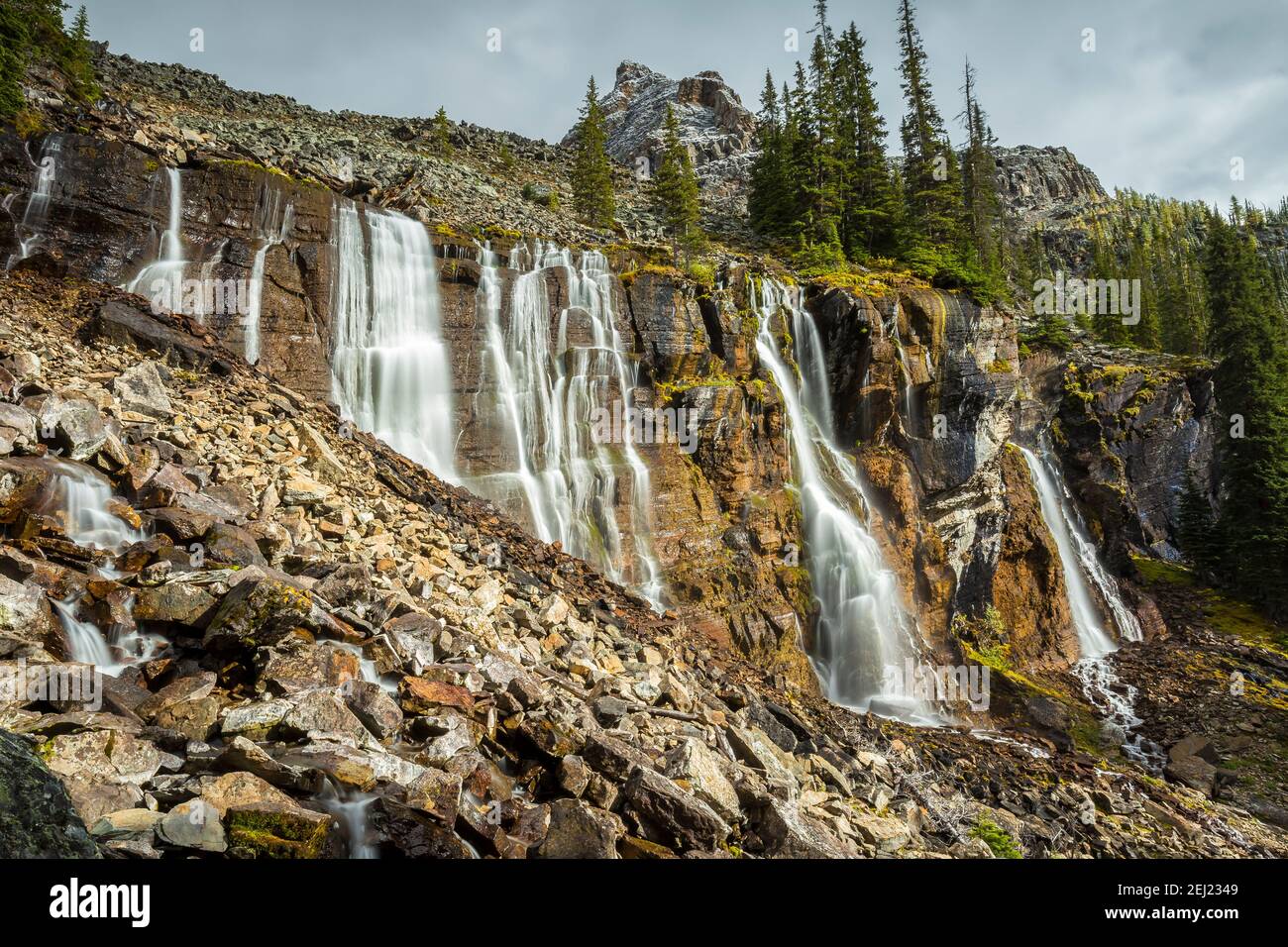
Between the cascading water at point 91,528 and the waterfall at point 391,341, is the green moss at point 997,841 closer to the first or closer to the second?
the cascading water at point 91,528

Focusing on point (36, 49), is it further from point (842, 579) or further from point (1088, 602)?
point (1088, 602)

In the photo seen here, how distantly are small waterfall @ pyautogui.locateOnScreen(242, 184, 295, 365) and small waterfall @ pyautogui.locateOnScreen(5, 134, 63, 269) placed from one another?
4.49m

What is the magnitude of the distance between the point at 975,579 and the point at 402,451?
78.0ft

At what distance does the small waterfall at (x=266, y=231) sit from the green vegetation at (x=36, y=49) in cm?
558

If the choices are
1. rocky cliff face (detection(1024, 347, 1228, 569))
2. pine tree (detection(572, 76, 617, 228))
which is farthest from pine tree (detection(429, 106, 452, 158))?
rocky cliff face (detection(1024, 347, 1228, 569))

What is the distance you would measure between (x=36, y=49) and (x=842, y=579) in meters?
41.6

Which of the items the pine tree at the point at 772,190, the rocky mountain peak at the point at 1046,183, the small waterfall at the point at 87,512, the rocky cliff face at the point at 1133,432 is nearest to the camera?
the small waterfall at the point at 87,512

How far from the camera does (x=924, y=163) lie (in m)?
40.8

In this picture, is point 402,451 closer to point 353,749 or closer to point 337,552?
point 337,552

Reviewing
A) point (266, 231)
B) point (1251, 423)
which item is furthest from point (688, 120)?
point (266, 231)

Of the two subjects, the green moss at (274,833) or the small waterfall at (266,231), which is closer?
the green moss at (274,833)

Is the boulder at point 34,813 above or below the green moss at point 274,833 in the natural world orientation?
above

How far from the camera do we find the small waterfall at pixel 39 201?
588 inches

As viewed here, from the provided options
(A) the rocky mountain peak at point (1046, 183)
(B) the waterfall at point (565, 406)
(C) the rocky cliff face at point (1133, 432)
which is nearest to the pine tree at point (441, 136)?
(B) the waterfall at point (565, 406)
